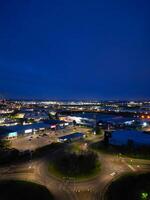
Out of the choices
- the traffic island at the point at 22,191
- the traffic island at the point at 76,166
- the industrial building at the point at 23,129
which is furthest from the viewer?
the industrial building at the point at 23,129

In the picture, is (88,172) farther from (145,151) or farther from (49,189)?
(145,151)

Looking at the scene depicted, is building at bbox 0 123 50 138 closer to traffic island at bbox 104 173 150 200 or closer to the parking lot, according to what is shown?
the parking lot

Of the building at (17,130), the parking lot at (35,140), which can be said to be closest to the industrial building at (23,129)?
the building at (17,130)

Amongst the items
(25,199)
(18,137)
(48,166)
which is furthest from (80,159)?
(18,137)

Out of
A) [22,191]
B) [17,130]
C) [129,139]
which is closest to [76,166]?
[22,191]

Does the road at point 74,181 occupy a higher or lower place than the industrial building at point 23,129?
lower

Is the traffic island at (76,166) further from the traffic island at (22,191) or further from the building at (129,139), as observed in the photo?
the building at (129,139)
